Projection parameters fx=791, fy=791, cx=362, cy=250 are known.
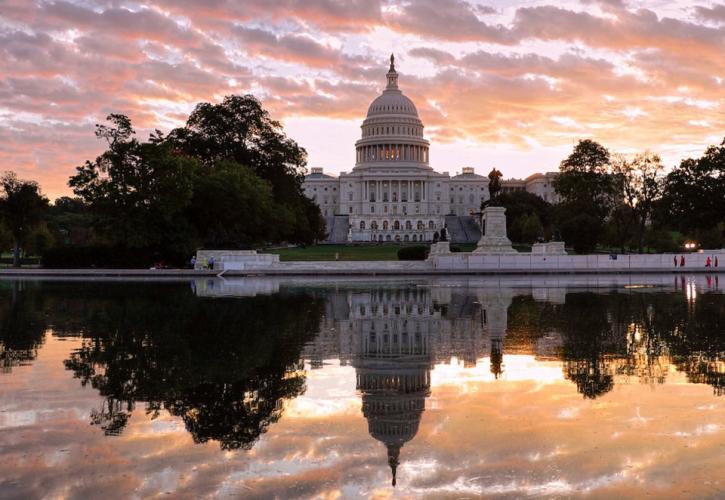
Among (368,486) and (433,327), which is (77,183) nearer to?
(433,327)

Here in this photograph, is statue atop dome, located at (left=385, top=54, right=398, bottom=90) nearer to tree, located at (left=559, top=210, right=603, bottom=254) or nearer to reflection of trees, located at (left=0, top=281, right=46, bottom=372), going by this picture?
tree, located at (left=559, top=210, right=603, bottom=254)

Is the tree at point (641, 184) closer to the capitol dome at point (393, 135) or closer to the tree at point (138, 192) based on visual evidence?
the tree at point (138, 192)

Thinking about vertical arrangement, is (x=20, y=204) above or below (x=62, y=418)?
above

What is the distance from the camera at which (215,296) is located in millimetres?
26906

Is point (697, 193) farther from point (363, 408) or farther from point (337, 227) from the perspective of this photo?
point (337, 227)

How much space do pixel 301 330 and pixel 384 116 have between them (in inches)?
5825

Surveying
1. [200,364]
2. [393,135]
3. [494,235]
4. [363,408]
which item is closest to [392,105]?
[393,135]

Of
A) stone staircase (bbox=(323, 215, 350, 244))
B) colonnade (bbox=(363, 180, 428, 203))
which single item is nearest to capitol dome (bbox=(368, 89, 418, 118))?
colonnade (bbox=(363, 180, 428, 203))

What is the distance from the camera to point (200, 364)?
1162 cm

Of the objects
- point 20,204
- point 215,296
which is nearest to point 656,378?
point 215,296

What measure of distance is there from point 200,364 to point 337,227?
141m

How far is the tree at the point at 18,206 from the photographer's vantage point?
56938 mm

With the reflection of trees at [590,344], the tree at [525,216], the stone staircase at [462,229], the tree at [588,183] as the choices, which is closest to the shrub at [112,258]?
the reflection of trees at [590,344]

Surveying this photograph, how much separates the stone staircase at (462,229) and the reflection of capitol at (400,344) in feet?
348
